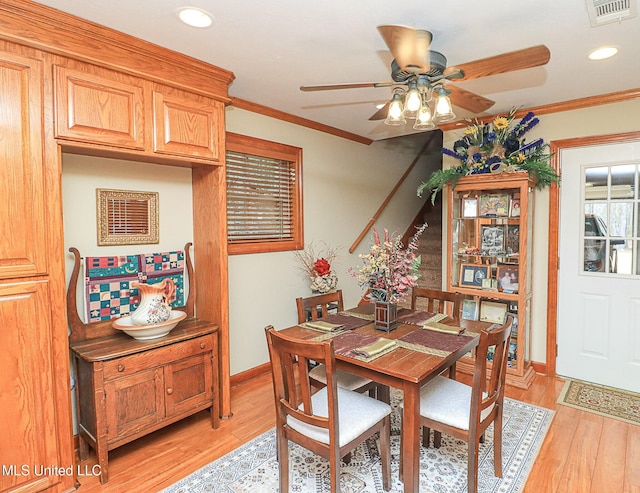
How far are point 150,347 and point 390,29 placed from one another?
2107 millimetres

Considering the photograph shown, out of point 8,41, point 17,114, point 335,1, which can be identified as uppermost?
point 335,1

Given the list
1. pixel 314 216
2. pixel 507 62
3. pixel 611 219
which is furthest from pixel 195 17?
pixel 611 219

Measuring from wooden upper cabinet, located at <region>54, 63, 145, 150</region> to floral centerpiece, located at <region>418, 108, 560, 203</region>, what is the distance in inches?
91.9

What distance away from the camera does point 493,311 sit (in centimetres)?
348

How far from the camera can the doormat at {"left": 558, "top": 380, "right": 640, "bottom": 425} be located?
2.74 m

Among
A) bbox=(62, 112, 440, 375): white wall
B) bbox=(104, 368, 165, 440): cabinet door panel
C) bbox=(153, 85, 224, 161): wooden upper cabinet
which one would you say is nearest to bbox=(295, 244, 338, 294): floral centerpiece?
bbox=(62, 112, 440, 375): white wall

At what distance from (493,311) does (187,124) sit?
3.05 meters

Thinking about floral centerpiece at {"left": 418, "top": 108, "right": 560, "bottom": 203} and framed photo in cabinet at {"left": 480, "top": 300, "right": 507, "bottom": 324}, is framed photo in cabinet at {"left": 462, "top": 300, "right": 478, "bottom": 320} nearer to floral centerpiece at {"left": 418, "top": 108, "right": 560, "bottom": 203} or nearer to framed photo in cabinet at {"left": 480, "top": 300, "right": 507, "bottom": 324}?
framed photo in cabinet at {"left": 480, "top": 300, "right": 507, "bottom": 324}

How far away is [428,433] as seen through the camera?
7.72 feet

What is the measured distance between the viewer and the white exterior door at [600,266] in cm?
305

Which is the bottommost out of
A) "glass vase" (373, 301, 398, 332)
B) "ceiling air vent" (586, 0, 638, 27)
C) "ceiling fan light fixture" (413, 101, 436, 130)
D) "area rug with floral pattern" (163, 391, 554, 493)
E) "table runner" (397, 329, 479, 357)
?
"area rug with floral pattern" (163, 391, 554, 493)

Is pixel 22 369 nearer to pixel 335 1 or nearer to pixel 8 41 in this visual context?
pixel 8 41

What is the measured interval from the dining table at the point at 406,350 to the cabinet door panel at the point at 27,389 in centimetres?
129

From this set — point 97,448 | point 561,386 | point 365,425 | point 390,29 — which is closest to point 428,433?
point 365,425
